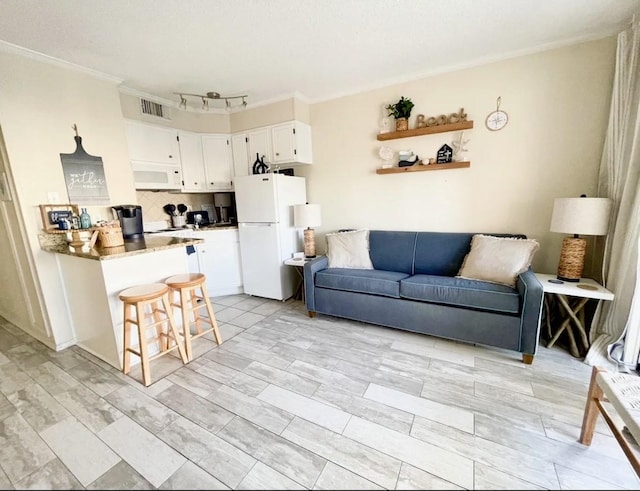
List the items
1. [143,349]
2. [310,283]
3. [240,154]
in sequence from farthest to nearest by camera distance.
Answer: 1. [240,154]
2. [310,283]
3. [143,349]

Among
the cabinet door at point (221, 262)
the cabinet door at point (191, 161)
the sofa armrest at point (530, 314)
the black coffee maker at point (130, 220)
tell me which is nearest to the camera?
the sofa armrest at point (530, 314)

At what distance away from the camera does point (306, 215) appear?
9.97 ft

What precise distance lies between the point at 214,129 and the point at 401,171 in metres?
2.52

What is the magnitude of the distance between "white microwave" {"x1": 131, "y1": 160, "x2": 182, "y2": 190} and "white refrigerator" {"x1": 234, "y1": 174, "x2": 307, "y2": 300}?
0.81 m

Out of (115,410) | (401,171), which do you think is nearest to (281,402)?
(115,410)

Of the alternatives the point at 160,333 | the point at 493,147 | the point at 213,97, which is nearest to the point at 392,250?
the point at 493,147

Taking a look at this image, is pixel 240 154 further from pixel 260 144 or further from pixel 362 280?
pixel 362 280

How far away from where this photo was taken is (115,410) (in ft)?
5.31

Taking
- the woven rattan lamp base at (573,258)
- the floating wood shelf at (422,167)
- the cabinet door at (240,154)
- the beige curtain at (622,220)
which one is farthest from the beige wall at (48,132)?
the beige curtain at (622,220)

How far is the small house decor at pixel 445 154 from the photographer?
2713mm

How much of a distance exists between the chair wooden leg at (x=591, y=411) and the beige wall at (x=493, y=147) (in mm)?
1501

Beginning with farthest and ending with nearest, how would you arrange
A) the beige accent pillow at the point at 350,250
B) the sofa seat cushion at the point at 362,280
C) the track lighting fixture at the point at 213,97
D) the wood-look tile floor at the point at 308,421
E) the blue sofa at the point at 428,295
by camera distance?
1. the track lighting fixture at the point at 213,97
2. the beige accent pillow at the point at 350,250
3. the sofa seat cushion at the point at 362,280
4. the blue sofa at the point at 428,295
5. the wood-look tile floor at the point at 308,421

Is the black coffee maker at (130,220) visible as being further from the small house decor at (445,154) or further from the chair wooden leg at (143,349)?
the small house decor at (445,154)

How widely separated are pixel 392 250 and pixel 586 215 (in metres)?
1.49
